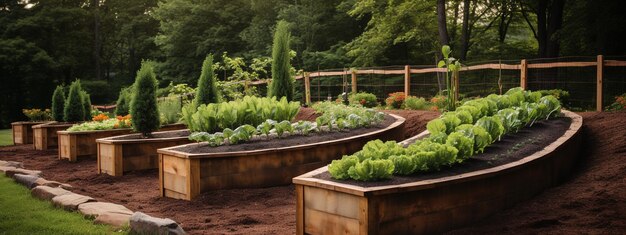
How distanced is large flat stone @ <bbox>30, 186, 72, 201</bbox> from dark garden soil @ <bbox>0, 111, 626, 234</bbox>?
0.65 m

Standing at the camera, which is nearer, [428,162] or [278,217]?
[428,162]

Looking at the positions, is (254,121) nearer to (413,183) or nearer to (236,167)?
(236,167)

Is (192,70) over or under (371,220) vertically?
over

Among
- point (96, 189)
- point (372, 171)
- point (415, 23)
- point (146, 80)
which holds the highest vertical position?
point (415, 23)

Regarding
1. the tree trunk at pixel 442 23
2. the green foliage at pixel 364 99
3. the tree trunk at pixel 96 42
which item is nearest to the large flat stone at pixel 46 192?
the green foliage at pixel 364 99

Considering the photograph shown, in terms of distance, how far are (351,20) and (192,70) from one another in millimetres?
9786

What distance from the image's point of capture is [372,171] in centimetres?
406

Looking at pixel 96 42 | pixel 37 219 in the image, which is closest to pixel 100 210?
pixel 37 219

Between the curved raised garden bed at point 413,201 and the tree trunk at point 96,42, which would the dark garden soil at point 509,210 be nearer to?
the curved raised garden bed at point 413,201

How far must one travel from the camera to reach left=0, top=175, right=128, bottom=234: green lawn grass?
4.36m

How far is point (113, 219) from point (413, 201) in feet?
8.63

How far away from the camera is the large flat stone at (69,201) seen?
5.12 m

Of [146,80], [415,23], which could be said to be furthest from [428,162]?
[415,23]

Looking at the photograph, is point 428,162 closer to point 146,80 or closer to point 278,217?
point 278,217
